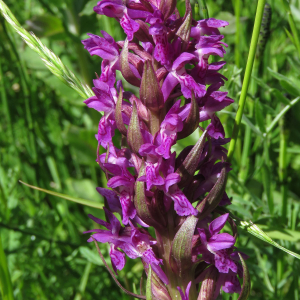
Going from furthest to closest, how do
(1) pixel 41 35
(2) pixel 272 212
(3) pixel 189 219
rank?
(1) pixel 41 35 → (2) pixel 272 212 → (3) pixel 189 219

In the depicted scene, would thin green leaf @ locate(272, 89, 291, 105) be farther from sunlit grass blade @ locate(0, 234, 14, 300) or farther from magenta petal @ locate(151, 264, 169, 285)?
sunlit grass blade @ locate(0, 234, 14, 300)

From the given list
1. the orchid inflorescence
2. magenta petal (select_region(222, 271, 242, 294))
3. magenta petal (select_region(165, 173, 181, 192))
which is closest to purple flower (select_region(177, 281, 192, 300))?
the orchid inflorescence

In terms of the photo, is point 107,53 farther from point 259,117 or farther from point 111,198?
point 259,117

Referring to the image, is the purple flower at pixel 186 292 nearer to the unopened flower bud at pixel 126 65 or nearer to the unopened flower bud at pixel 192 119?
the unopened flower bud at pixel 192 119

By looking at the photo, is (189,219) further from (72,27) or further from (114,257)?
(72,27)

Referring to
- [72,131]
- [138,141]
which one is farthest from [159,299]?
[72,131]

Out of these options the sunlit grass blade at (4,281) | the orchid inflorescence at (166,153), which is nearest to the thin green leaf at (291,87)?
the orchid inflorescence at (166,153)
